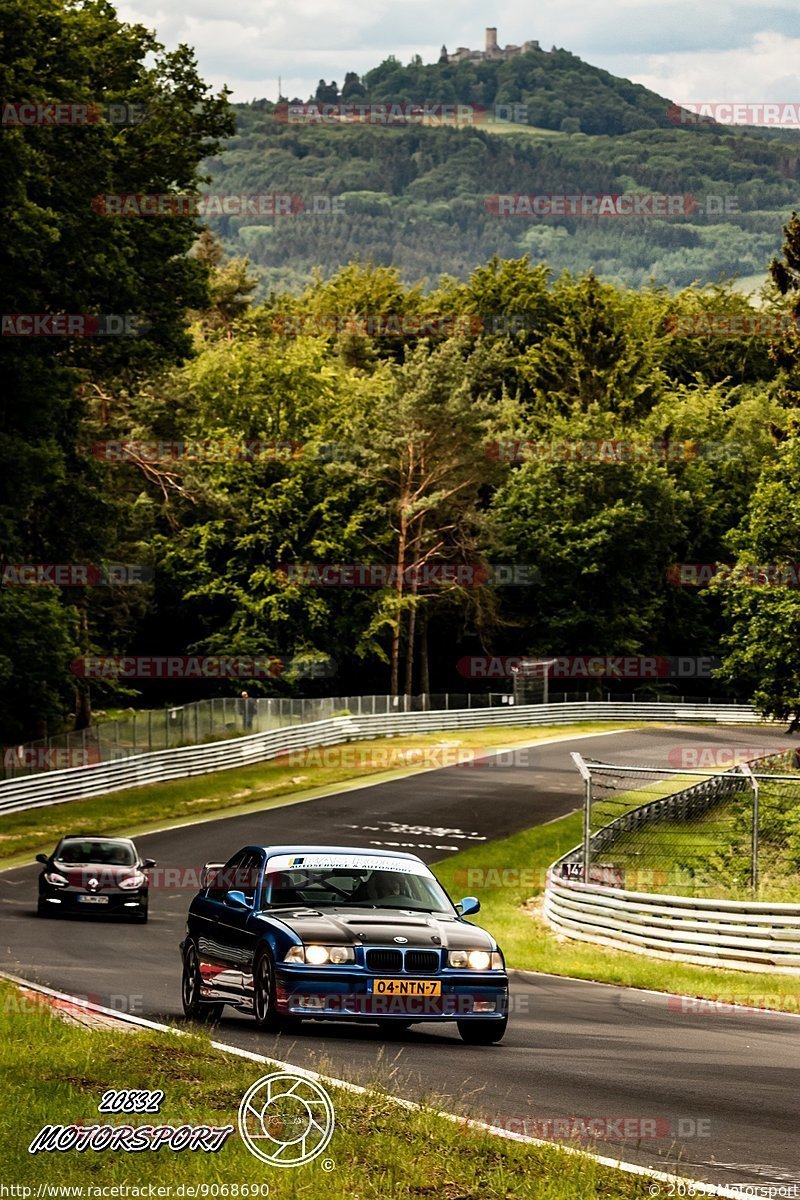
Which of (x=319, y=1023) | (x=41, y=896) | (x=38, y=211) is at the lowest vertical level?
(x=41, y=896)

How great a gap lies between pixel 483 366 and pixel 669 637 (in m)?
18.0

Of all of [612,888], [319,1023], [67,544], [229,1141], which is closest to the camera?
[229,1141]

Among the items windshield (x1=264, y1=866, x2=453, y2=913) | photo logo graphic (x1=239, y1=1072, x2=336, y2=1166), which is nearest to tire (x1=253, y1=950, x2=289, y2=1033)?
windshield (x1=264, y1=866, x2=453, y2=913)

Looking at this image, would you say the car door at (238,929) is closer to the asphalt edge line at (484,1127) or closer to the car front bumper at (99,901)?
the asphalt edge line at (484,1127)

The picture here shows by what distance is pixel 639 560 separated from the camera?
296ft

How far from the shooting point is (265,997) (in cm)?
1345

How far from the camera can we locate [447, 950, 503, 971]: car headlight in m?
13.2

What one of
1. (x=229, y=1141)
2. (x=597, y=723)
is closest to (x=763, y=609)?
(x=597, y=723)

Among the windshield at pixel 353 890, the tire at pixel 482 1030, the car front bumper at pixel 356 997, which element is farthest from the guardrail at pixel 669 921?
the car front bumper at pixel 356 997

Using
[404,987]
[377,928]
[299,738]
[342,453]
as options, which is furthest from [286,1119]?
[342,453]

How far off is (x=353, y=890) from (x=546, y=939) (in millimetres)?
13522

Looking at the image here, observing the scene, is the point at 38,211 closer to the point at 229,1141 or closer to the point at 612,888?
the point at 612,888

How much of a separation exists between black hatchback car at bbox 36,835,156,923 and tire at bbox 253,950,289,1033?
13946mm

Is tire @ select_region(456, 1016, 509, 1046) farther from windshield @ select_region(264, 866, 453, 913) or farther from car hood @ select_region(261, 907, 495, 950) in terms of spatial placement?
windshield @ select_region(264, 866, 453, 913)
